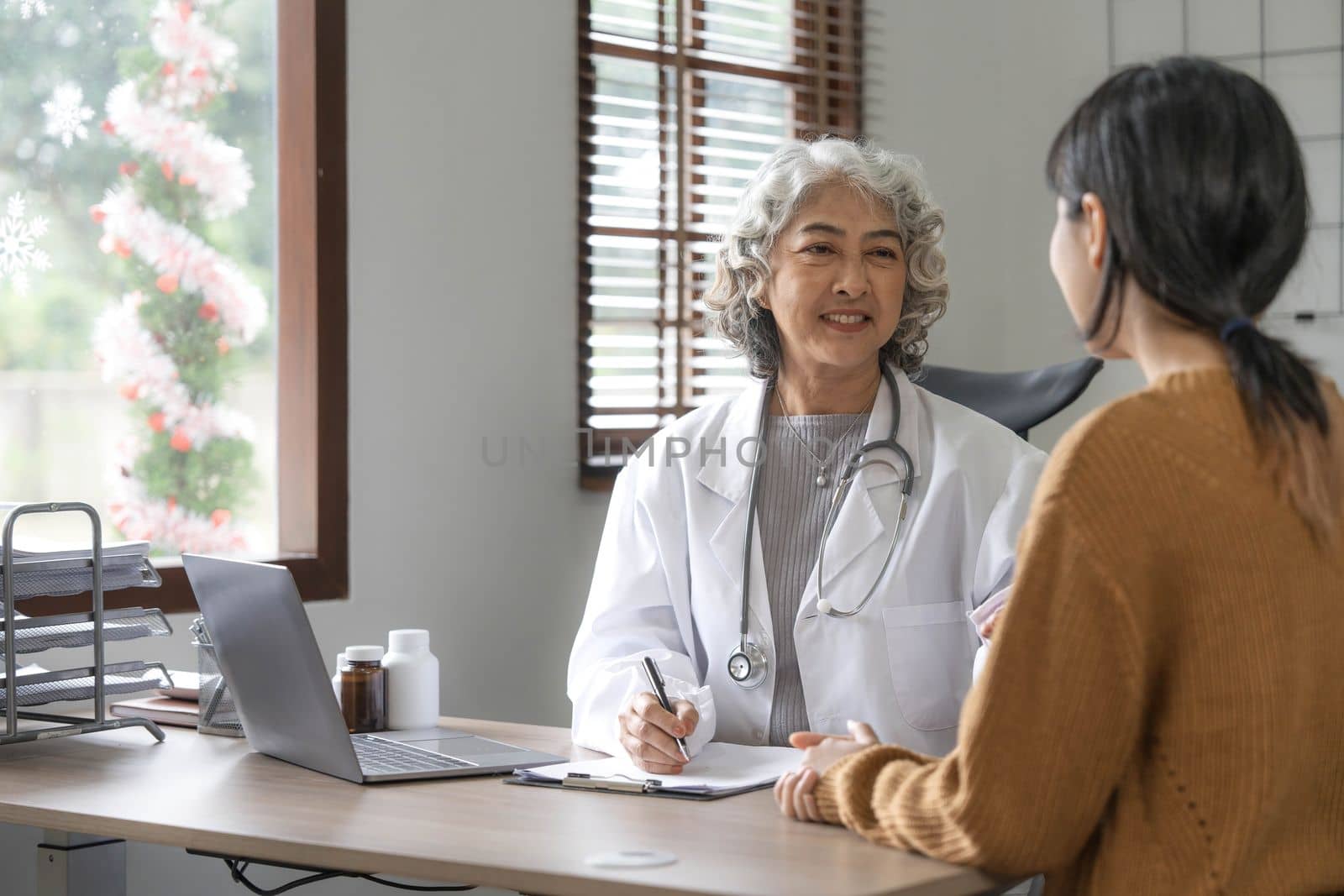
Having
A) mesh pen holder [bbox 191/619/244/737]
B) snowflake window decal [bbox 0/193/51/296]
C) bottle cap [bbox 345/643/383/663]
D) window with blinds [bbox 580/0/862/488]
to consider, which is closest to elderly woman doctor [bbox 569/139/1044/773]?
bottle cap [bbox 345/643/383/663]

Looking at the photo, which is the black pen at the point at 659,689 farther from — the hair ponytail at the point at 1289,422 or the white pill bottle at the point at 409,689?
the hair ponytail at the point at 1289,422

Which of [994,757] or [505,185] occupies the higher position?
[505,185]

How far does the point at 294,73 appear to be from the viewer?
270 cm

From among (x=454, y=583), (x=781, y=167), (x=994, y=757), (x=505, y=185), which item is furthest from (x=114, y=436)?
(x=994, y=757)

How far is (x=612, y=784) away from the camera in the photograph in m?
1.57

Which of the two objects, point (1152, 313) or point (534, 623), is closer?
point (1152, 313)

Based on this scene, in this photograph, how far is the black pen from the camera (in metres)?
1.68

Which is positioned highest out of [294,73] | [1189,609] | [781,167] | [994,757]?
[294,73]

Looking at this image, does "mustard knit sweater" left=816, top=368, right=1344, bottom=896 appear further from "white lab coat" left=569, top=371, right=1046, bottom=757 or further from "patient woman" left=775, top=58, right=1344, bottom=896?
"white lab coat" left=569, top=371, right=1046, bottom=757

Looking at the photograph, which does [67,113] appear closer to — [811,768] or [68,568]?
[68,568]

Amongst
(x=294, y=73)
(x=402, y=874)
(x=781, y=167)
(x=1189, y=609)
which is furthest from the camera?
(x=294, y=73)

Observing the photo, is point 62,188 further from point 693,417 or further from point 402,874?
point 402,874

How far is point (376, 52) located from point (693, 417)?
105 centimetres

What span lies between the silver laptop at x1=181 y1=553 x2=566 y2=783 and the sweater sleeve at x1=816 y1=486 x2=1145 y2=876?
26.1 inches
